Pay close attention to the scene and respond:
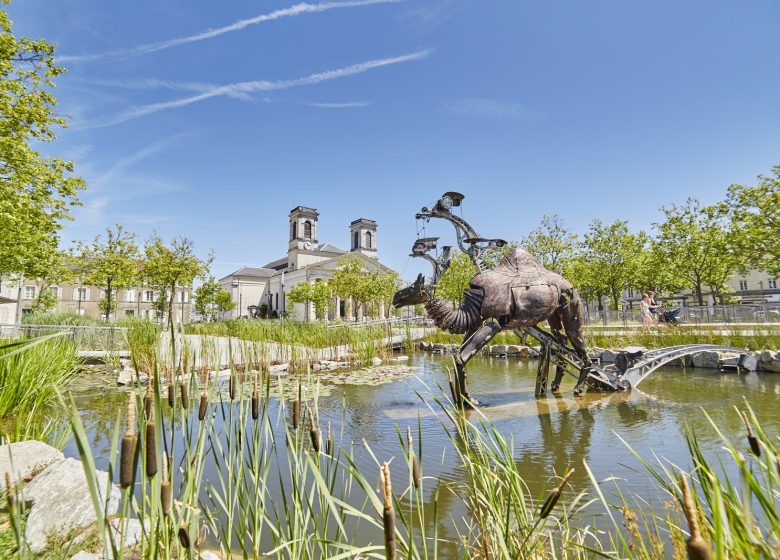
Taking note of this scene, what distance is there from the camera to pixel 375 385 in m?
8.37

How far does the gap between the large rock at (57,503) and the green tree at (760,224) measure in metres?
23.2

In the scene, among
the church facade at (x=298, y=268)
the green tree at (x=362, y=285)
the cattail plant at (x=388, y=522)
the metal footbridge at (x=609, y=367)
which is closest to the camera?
the cattail plant at (x=388, y=522)

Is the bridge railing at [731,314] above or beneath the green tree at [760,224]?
beneath

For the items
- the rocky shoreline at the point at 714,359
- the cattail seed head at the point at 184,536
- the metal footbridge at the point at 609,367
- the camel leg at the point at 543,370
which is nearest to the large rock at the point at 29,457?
the cattail seed head at the point at 184,536

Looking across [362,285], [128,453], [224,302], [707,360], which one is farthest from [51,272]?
[224,302]

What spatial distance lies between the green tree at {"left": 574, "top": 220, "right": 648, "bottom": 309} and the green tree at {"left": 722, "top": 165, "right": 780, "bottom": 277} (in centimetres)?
733

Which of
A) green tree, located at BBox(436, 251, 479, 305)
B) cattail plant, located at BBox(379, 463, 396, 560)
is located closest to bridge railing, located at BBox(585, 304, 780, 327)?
green tree, located at BBox(436, 251, 479, 305)

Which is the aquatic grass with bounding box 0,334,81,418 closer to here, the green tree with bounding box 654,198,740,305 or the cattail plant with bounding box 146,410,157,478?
the cattail plant with bounding box 146,410,157,478

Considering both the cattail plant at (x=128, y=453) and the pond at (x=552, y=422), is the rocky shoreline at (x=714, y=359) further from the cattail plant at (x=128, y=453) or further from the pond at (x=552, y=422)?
the cattail plant at (x=128, y=453)

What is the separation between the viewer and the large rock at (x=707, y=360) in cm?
946

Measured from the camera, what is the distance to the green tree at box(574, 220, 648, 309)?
Answer: 27.0 m

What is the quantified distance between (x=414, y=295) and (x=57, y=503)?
4074 millimetres

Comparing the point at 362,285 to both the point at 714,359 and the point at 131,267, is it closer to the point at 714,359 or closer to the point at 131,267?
the point at 131,267

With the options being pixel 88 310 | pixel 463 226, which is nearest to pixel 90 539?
pixel 463 226
